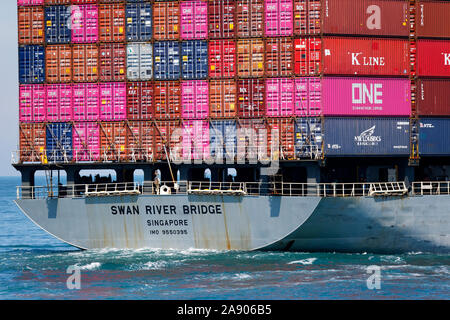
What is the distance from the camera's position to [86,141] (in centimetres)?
5400

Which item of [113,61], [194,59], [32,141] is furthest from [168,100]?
[32,141]

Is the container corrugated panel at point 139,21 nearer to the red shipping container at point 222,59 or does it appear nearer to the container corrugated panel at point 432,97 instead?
the red shipping container at point 222,59

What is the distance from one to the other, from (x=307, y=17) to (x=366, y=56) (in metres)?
5.32

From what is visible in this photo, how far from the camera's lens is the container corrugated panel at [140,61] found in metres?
53.8

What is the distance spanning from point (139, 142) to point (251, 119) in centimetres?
868

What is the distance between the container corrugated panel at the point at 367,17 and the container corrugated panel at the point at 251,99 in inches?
254

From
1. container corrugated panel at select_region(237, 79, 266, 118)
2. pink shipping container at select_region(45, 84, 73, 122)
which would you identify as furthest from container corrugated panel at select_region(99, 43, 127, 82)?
container corrugated panel at select_region(237, 79, 266, 118)

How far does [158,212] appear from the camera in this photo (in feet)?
167

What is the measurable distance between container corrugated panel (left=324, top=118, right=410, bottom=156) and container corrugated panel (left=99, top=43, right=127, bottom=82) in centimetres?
1604

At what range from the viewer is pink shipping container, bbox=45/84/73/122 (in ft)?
178

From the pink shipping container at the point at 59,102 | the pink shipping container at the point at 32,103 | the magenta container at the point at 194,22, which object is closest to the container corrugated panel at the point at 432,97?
the magenta container at the point at 194,22
